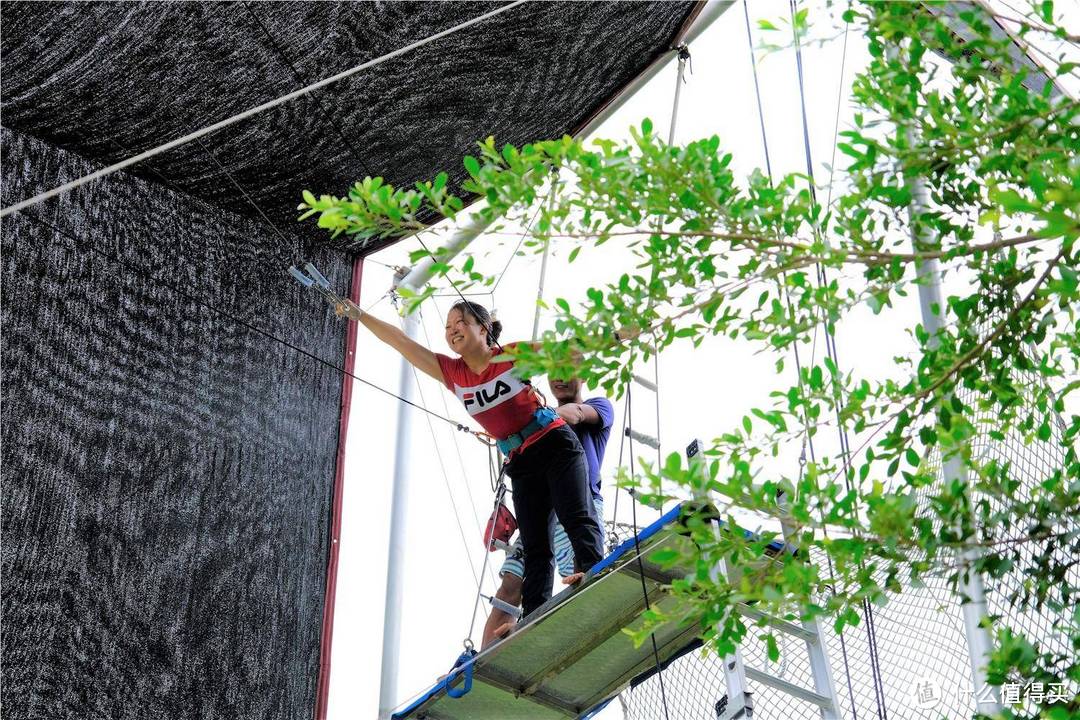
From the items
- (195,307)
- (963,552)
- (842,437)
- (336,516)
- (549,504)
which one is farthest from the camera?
(336,516)

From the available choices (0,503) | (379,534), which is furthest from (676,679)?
(0,503)

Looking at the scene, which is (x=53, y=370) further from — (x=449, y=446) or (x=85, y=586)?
(x=449, y=446)

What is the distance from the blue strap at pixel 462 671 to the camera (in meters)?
3.21

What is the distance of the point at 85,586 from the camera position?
2807 millimetres

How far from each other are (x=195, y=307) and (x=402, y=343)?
0.55 metres

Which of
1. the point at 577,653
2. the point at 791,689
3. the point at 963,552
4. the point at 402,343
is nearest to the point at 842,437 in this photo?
the point at 791,689

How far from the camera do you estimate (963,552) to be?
70.2 inches

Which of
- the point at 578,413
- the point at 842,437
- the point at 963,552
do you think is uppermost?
the point at 578,413

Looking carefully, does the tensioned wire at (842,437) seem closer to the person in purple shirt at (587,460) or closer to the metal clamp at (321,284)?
the person in purple shirt at (587,460)

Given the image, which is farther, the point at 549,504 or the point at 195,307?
the point at 549,504

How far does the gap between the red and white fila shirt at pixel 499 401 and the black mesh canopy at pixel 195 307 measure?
577 mm

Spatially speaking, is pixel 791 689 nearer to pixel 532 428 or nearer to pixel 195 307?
pixel 532 428

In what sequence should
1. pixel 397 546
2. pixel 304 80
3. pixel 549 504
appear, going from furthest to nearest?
pixel 397 546
pixel 549 504
pixel 304 80

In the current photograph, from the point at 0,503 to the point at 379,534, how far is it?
1731 millimetres
